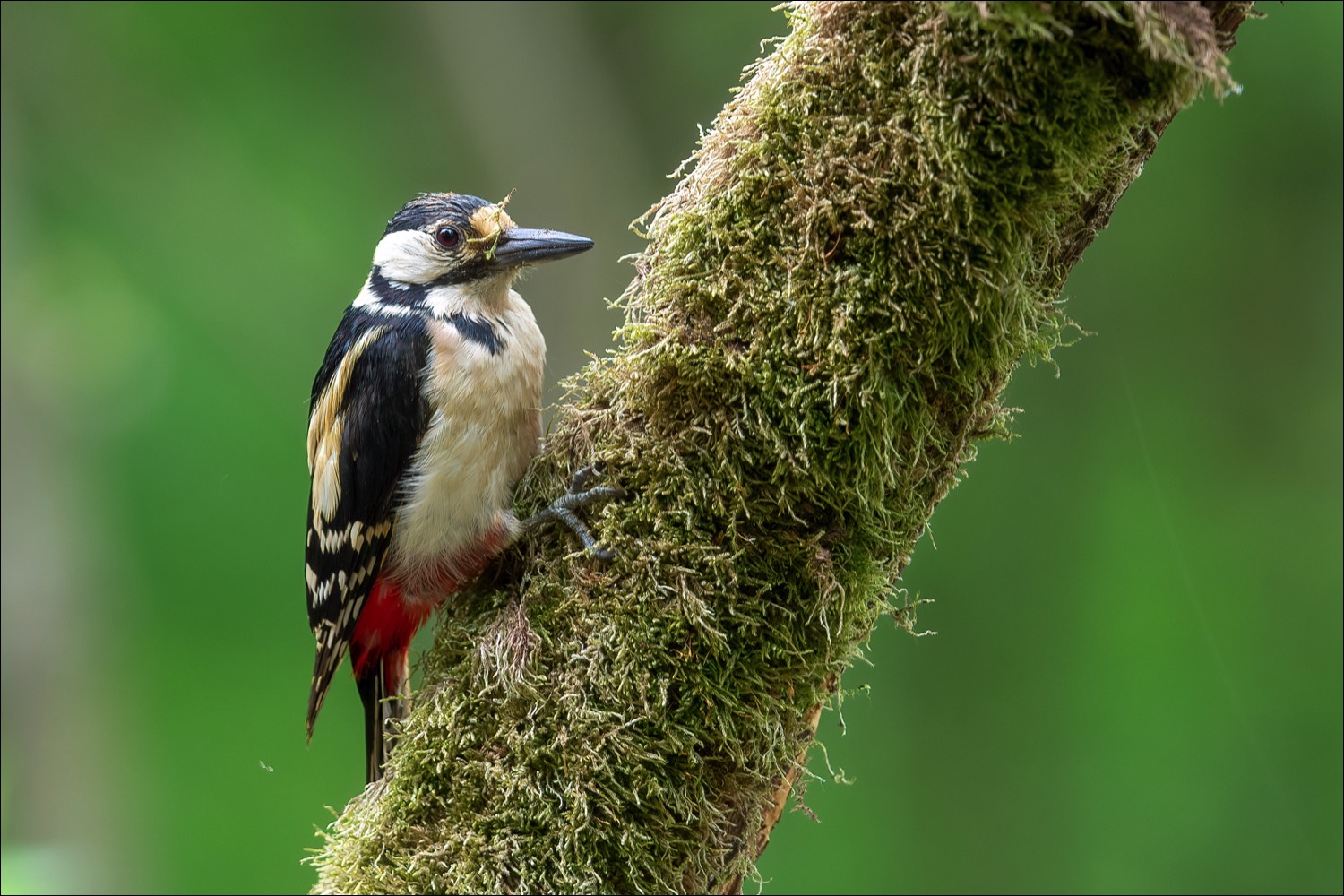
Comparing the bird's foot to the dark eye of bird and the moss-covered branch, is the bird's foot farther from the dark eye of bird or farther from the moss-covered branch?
the dark eye of bird

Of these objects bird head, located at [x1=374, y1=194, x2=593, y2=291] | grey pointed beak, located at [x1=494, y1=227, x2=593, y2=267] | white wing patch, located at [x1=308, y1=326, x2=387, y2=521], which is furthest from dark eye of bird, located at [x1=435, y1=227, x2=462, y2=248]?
white wing patch, located at [x1=308, y1=326, x2=387, y2=521]

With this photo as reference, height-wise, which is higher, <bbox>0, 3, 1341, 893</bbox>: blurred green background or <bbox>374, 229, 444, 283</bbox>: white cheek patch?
<bbox>374, 229, 444, 283</bbox>: white cheek patch

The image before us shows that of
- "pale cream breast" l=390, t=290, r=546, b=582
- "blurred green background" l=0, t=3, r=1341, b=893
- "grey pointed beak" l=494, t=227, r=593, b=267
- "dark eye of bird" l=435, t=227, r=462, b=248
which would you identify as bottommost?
"blurred green background" l=0, t=3, r=1341, b=893

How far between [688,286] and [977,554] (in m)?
3.82

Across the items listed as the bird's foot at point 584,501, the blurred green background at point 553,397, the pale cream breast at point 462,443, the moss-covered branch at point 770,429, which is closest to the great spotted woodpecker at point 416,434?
the pale cream breast at point 462,443

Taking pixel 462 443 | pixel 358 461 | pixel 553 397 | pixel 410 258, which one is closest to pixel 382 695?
pixel 358 461

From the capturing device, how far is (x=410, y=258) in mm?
2619

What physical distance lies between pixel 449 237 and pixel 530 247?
0.21m

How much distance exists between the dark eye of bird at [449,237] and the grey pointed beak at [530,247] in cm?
12

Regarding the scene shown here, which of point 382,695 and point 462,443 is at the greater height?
point 462,443

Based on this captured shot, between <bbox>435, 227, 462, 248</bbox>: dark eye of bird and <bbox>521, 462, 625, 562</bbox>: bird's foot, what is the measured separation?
2.88ft

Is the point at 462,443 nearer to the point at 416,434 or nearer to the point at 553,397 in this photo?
the point at 416,434

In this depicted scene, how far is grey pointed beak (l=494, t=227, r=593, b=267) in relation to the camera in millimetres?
A: 2412

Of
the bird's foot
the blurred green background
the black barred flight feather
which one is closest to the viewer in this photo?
the bird's foot
